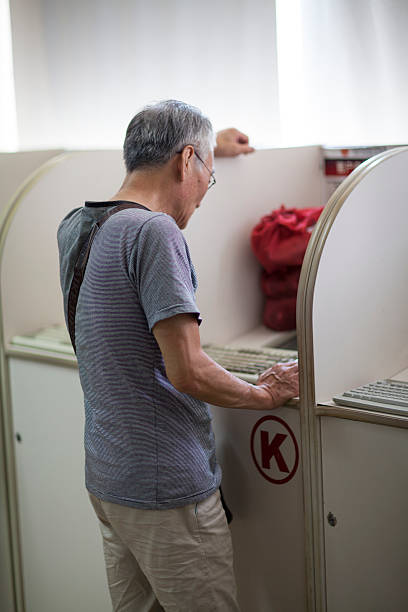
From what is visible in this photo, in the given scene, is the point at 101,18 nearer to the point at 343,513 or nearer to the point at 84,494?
the point at 84,494

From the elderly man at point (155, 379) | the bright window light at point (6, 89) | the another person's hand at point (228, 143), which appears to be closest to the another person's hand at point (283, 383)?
the elderly man at point (155, 379)

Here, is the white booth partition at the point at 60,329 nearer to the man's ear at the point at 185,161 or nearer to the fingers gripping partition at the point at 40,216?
the fingers gripping partition at the point at 40,216

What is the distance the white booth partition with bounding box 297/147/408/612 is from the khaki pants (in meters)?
0.22

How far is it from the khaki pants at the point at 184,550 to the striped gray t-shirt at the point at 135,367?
0.11 ft

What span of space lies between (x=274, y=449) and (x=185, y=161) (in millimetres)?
662

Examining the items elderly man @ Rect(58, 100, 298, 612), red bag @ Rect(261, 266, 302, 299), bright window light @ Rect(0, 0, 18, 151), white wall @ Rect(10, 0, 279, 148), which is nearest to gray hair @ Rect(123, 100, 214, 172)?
elderly man @ Rect(58, 100, 298, 612)

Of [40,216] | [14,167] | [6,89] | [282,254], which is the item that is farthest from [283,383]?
[6,89]

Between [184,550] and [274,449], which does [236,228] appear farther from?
[184,550]

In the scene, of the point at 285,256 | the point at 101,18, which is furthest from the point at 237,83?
the point at 285,256

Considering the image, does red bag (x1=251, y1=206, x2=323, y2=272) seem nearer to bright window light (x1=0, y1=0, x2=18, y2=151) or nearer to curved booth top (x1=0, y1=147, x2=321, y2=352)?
curved booth top (x1=0, y1=147, x2=321, y2=352)

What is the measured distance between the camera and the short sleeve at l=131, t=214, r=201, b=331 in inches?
46.6

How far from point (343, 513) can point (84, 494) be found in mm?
828

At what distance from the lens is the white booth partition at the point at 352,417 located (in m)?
1.39

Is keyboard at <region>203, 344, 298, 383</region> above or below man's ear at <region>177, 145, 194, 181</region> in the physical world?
below
